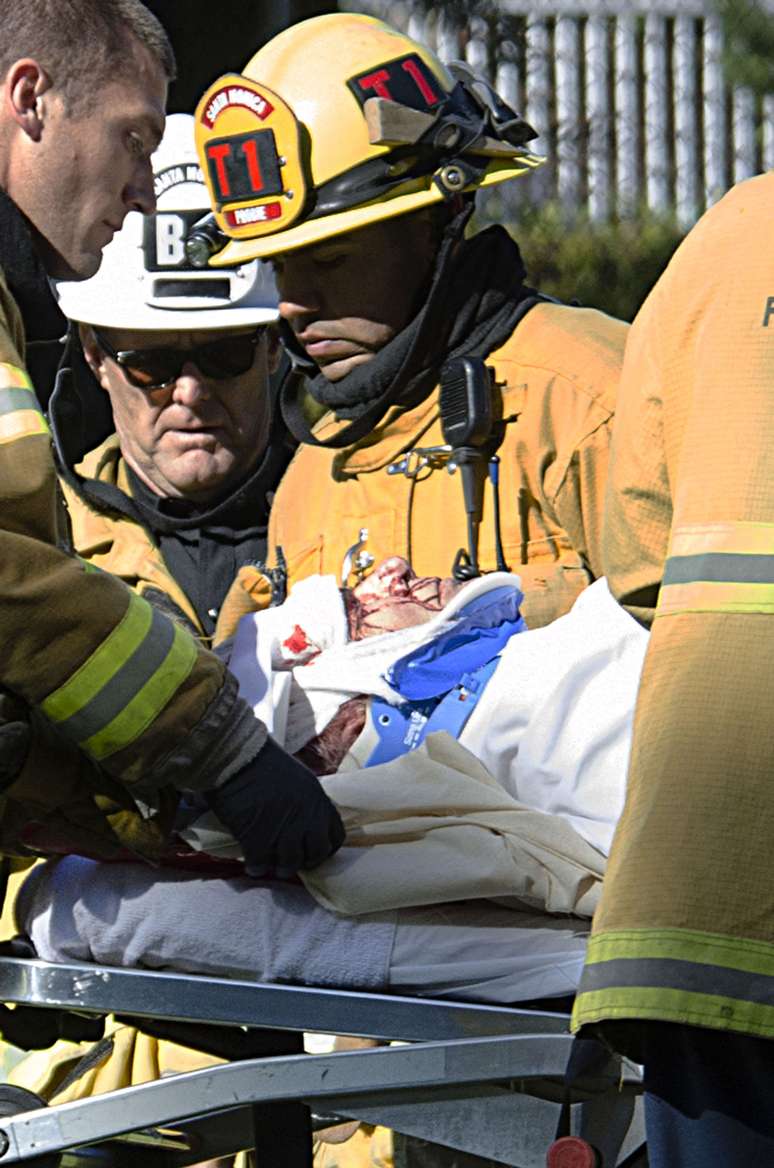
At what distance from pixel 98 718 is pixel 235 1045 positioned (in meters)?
0.55

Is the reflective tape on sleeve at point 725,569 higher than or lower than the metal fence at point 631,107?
higher

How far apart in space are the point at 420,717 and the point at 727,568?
130cm

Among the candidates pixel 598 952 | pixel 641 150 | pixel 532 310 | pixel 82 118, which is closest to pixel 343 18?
pixel 532 310

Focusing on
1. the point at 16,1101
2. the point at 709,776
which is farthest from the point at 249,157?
the point at 709,776

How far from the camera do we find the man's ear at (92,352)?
5.01m

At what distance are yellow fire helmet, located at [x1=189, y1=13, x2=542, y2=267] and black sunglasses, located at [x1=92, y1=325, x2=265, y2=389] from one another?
1.90 feet

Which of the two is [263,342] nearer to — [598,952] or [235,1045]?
[235,1045]

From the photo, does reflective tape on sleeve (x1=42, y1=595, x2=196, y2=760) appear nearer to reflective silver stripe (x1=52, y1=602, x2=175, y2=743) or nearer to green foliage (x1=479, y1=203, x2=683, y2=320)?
reflective silver stripe (x1=52, y1=602, x2=175, y2=743)

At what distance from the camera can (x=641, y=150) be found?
42.3 feet

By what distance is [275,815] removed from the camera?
2.74 m

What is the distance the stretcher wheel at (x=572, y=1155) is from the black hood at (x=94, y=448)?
2768 millimetres

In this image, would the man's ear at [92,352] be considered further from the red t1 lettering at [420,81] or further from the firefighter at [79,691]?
the firefighter at [79,691]

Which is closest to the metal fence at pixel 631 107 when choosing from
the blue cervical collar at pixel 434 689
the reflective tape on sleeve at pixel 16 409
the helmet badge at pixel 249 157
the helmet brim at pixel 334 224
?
the helmet badge at pixel 249 157

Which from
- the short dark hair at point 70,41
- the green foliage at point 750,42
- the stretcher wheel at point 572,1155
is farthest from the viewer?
the green foliage at point 750,42
